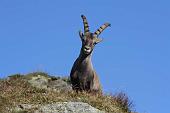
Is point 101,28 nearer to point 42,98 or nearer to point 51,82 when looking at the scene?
point 51,82

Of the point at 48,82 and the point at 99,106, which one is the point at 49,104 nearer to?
the point at 99,106

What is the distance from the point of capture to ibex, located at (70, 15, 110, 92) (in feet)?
86.4

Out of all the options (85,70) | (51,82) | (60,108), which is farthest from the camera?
(51,82)

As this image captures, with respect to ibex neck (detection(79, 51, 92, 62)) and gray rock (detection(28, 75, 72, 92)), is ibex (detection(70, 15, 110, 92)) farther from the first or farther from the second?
gray rock (detection(28, 75, 72, 92))

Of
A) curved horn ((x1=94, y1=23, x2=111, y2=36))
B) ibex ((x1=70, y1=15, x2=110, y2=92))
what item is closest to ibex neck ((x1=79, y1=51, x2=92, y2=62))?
ibex ((x1=70, y1=15, x2=110, y2=92))

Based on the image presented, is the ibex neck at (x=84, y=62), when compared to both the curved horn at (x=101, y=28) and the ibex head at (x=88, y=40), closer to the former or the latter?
the ibex head at (x=88, y=40)

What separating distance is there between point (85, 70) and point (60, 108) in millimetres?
5986

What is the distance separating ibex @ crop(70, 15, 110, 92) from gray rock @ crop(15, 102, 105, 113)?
15.4ft

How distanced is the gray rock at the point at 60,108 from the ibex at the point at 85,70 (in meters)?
4.70

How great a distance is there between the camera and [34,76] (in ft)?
106

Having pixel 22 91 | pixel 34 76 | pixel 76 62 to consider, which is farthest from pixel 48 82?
pixel 22 91

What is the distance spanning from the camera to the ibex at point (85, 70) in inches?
1037

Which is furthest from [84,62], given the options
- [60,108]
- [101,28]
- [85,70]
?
[60,108]

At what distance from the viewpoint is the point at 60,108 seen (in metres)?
21.0
